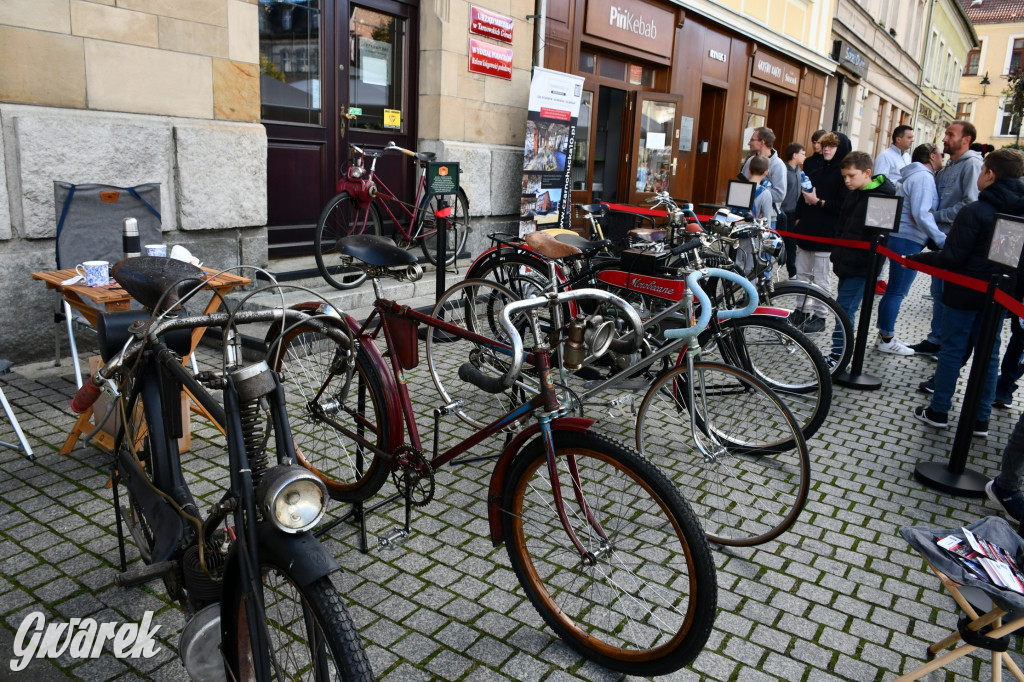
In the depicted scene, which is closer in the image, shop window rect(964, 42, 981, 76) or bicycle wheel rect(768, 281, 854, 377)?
bicycle wheel rect(768, 281, 854, 377)

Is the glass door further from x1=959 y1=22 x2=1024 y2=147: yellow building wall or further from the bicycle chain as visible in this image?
x1=959 y1=22 x2=1024 y2=147: yellow building wall

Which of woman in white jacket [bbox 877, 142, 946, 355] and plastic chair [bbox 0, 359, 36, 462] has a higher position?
woman in white jacket [bbox 877, 142, 946, 355]

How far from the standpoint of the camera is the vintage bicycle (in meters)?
2.42

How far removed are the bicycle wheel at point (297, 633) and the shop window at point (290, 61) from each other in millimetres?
5623

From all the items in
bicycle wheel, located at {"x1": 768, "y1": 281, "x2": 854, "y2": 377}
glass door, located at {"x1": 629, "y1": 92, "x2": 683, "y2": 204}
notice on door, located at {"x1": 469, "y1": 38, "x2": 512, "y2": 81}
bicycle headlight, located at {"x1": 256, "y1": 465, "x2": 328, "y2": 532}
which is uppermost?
notice on door, located at {"x1": 469, "y1": 38, "x2": 512, "y2": 81}

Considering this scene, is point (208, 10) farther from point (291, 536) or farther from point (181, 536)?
point (291, 536)

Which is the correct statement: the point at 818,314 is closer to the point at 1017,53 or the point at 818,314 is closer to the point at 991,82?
the point at 991,82

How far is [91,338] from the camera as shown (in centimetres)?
533

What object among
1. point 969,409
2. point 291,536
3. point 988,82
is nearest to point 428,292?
point 969,409

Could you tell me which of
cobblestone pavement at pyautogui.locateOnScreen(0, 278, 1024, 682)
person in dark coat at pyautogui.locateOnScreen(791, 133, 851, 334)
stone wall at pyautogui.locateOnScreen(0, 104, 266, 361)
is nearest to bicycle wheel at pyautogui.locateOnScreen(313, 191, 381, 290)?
stone wall at pyautogui.locateOnScreen(0, 104, 266, 361)

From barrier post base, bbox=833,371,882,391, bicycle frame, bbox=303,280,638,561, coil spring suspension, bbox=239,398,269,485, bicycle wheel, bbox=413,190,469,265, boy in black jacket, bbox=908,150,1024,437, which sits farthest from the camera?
bicycle wheel, bbox=413,190,469,265

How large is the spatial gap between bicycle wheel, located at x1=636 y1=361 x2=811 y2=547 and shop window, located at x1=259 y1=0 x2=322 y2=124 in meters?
4.75

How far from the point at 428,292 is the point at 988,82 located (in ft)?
182

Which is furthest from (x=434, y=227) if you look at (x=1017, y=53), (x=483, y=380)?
(x=1017, y=53)
